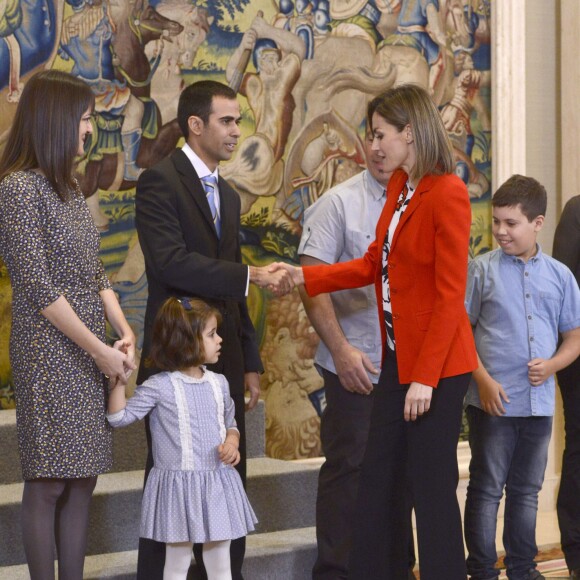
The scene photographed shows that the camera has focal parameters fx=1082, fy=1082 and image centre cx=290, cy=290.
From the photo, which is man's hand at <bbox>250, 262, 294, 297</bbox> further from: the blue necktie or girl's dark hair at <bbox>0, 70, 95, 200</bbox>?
girl's dark hair at <bbox>0, 70, 95, 200</bbox>

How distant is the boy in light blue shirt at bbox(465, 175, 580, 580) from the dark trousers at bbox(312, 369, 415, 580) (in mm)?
479

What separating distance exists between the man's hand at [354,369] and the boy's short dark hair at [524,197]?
87 cm

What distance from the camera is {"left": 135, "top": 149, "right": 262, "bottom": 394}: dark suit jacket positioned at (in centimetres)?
381

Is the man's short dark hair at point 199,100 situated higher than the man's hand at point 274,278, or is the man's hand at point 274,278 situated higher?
the man's short dark hair at point 199,100

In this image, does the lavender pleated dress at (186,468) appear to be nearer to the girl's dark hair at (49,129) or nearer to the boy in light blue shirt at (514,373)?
the girl's dark hair at (49,129)

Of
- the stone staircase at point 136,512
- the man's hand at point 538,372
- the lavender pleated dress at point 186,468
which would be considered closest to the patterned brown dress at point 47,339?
the lavender pleated dress at point 186,468

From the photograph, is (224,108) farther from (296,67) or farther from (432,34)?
(432,34)

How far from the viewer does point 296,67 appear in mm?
5754

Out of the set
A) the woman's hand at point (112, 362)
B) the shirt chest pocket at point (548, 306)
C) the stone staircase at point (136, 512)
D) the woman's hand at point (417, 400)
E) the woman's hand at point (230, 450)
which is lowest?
the stone staircase at point (136, 512)

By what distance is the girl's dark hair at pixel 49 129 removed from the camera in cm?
A: 344

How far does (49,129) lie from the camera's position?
3434 mm

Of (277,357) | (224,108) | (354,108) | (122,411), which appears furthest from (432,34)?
(122,411)

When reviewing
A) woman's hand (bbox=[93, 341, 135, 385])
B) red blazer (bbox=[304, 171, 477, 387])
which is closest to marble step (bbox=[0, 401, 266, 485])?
woman's hand (bbox=[93, 341, 135, 385])

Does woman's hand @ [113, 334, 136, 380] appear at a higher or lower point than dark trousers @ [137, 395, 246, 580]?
higher
